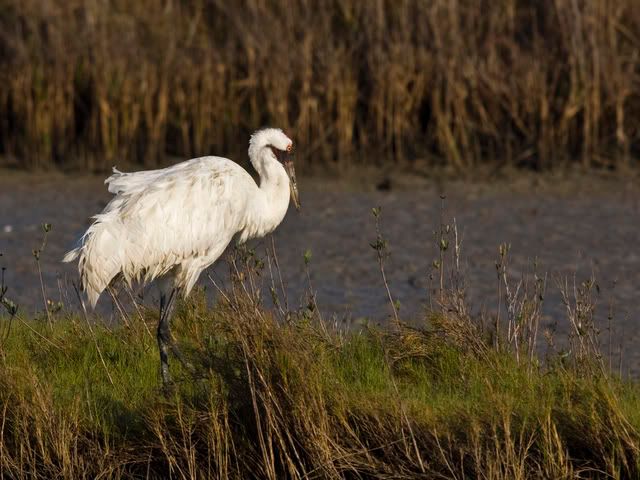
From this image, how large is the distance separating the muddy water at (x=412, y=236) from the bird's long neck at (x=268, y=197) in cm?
110

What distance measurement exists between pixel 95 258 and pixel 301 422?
164cm

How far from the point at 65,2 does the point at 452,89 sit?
3604mm

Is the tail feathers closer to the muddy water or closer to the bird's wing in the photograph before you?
the bird's wing

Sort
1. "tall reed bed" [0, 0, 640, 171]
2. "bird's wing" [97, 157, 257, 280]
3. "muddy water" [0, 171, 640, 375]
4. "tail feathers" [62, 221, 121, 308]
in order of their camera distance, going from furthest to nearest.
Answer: "tall reed bed" [0, 0, 640, 171] → "muddy water" [0, 171, 640, 375] → "bird's wing" [97, 157, 257, 280] → "tail feathers" [62, 221, 121, 308]

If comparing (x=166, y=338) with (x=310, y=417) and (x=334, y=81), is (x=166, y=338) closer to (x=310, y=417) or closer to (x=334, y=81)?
(x=310, y=417)

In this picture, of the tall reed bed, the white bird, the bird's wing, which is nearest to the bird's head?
the white bird

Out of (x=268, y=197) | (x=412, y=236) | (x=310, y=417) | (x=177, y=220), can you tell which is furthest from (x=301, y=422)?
(x=412, y=236)

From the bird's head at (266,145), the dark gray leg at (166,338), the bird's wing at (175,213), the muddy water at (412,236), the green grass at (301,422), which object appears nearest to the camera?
the green grass at (301,422)

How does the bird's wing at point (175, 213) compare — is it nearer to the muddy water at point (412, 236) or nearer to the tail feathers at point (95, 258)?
the tail feathers at point (95, 258)

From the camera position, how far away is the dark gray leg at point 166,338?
621cm

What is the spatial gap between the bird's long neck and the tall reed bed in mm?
4745

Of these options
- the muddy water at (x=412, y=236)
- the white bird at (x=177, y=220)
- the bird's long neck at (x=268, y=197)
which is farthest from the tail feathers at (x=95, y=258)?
the muddy water at (x=412, y=236)

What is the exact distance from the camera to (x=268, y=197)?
24.2ft

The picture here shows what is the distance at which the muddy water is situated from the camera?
8.91 metres
